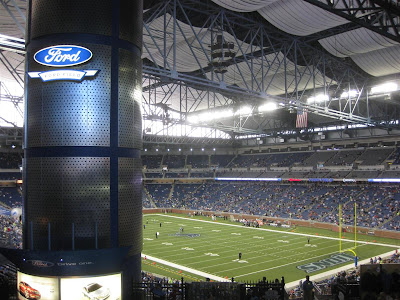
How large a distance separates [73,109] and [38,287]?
15.6ft

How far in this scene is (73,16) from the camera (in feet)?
33.8

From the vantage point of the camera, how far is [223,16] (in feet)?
84.3

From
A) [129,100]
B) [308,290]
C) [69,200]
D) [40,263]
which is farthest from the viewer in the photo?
[129,100]

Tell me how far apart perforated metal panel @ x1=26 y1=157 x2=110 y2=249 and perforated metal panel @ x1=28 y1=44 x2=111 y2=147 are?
0.59 m

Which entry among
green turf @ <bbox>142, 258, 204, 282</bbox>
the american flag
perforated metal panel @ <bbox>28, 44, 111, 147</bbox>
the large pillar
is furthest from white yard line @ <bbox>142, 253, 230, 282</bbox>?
the american flag

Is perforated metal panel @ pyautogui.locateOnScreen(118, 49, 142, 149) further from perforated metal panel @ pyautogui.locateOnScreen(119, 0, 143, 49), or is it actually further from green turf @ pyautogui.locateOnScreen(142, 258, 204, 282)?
green turf @ pyautogui.locateOnScreen(142, 258, 204, 282)

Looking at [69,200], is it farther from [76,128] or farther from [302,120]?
[302,120]

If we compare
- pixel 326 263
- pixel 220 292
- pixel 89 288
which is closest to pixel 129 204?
pixel 89 288

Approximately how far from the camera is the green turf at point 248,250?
28.5 meters

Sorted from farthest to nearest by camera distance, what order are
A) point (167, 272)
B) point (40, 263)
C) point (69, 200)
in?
1. point (167, 272)
2. point (69, 200)
3. point (40, 263)

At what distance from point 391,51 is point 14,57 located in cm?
3305

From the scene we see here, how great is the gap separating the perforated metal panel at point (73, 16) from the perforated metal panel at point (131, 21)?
420 mm

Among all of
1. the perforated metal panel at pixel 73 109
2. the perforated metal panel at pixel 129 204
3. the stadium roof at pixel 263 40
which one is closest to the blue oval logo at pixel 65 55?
the perforated metal panel at pixel 73 109

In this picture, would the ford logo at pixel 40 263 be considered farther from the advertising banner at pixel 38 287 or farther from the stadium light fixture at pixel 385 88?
the stadium light fixture at pixel 385 88
